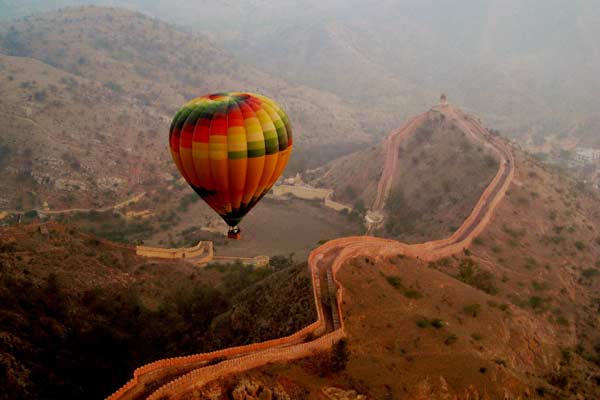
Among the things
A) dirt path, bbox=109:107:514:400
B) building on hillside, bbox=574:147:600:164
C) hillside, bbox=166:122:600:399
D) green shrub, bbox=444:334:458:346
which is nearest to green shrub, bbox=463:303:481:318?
hillside, bbox=166:122:600:399

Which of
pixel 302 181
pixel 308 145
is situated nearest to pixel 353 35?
pixel 308 145

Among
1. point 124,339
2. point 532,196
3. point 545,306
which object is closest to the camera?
point 124,339

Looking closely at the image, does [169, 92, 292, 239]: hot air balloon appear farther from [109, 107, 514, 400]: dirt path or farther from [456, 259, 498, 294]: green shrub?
[456, 259, 498, 294]: green shrub

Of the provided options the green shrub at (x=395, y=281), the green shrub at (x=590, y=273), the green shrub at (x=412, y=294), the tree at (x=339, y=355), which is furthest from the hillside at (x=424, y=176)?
the tree at (x=339, y=355)

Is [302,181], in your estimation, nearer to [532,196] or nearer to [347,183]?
[347,183]

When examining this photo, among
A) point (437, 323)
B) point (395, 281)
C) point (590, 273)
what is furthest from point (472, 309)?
point (590, 273)

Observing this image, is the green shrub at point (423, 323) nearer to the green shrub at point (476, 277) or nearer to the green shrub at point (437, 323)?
the green shrub at point (437, 323)

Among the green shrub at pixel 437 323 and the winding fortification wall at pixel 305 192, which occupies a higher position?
the green shrub at pixel 437 323
